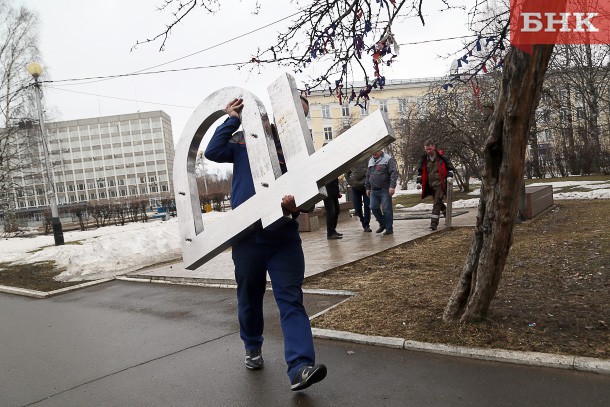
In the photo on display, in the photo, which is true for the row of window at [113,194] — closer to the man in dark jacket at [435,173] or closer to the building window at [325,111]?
the building window at [325,111]

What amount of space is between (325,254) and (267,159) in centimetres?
504

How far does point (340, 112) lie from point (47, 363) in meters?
67.8

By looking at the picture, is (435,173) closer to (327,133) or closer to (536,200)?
(536,200)

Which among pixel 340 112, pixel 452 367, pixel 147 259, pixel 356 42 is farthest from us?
pixel 340 112

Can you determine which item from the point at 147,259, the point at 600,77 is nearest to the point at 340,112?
the point at 600,77

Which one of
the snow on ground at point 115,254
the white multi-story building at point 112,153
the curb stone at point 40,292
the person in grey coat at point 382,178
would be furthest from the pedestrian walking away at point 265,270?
the white multi-story building at point 112,153

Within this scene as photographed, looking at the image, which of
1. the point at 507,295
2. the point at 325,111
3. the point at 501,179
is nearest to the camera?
the point at 501,179

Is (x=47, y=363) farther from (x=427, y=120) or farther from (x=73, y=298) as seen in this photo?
(x=427, y=120)

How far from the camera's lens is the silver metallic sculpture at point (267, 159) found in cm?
271

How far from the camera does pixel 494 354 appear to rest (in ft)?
10.6

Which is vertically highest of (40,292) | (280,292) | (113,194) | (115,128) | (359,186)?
(115,128)

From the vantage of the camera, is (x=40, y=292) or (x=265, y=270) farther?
(x=40, y=292)

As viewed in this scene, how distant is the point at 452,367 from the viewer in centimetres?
320

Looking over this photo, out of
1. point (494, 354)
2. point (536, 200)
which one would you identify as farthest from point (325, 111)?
point (494, 354)
